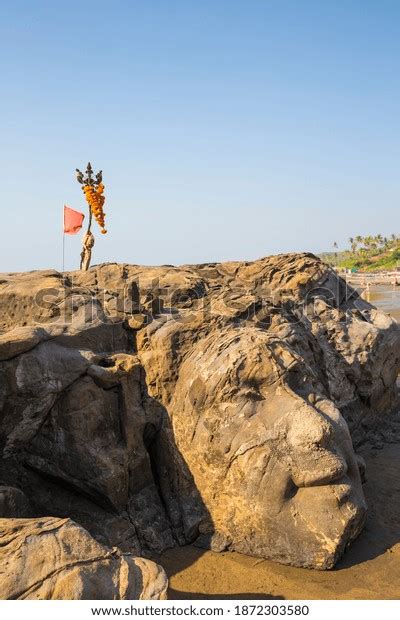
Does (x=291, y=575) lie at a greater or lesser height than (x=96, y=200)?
lesser

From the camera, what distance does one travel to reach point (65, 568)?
414 cm

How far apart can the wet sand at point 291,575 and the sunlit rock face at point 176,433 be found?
156 millimetres

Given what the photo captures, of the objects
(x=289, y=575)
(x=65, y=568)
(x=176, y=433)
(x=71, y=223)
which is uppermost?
(x=71, y=223)

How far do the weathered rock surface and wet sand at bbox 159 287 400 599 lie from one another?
41.5 inches

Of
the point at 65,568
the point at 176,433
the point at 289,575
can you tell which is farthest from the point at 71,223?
the point at 65,568

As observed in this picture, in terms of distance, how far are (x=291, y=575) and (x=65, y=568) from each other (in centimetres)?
239

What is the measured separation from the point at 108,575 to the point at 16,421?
7.69ft

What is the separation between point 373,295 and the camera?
36688 mm

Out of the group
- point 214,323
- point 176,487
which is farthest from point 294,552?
point 214,323

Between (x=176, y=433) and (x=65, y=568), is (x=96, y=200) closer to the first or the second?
(x=176, y=433)

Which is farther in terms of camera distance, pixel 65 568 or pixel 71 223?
pixel 71 223

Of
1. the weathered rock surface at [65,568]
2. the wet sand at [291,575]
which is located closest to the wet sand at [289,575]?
the wet sand at [291,575]

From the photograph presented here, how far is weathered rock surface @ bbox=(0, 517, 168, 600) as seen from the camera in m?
4.00

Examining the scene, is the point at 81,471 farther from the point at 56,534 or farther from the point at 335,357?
the point at 335,357
